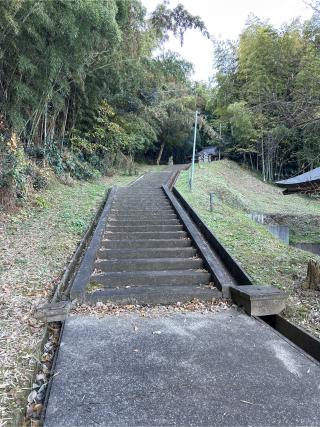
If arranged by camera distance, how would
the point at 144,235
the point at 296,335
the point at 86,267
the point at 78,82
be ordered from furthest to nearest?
the point at 78,82, the point at 144,235, the point at 86,267, the point at 296,335

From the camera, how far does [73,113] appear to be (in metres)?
11.9

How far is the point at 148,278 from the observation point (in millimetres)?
3961

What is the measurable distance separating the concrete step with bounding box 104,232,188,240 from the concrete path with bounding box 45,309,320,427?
91.2 inches

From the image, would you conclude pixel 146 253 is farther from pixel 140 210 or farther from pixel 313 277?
pixel 140 210

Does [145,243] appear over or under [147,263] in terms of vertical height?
over

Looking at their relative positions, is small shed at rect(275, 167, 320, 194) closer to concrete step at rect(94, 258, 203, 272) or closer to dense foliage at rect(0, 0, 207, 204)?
concrete step at rect(94, 258, 203, 272)

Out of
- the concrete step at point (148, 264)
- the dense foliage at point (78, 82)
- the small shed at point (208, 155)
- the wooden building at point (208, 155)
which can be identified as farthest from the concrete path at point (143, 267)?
the small shed at point (208, 155)

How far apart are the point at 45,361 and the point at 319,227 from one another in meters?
11.2

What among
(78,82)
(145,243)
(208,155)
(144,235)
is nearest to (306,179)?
(145,243)

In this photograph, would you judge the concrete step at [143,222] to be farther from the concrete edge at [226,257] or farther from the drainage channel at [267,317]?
the drainage channel at [267,317]

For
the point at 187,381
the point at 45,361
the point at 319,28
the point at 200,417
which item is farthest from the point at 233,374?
the point at 319,28

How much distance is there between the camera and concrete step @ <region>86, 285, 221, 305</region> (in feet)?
11.6

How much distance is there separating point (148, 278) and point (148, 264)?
0.42 m

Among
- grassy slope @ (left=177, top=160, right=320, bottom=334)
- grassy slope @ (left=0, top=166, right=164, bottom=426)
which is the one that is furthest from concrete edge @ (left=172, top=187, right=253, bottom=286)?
A: grassy slope @ (left=0, top=166, right=164, bottom=426)
